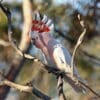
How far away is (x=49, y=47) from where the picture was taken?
1.01 metres

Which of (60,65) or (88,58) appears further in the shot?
(88,58)

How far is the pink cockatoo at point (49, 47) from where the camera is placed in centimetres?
98

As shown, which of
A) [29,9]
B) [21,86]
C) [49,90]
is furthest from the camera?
[49,90]

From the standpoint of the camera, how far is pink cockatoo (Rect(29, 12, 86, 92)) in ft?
3.22

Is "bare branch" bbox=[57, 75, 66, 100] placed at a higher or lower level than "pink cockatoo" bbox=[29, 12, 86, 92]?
lower

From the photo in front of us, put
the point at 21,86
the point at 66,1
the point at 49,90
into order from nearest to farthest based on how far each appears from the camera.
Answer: the point at 21,86
the point at 66,1
the point at 49,90

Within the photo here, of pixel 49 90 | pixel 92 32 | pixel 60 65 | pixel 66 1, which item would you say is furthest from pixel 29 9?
pixel 92 32

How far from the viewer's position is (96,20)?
190cm

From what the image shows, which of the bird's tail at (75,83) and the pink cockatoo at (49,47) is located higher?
the pink cockatoo at (49,47)

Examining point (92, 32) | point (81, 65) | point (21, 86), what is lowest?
point (81, 65)

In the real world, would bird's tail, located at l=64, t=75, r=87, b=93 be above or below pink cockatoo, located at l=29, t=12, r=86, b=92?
below

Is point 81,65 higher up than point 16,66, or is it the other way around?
point 16,66

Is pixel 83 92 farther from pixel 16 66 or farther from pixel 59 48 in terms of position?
pixel 16 66

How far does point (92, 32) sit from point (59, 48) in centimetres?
103
